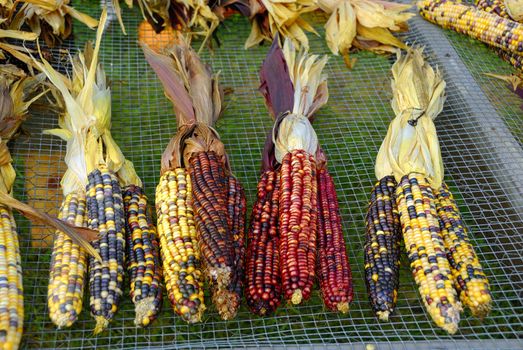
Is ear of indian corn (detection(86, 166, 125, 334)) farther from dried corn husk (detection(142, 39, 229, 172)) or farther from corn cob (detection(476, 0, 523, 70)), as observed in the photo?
corn cob (detection(476, 0, 523, 70))

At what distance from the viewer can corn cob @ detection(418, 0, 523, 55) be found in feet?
16.8

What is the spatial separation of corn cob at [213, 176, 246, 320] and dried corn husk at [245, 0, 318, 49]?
2.28 metres

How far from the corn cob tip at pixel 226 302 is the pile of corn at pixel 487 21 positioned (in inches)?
152

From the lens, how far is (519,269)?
365 centimetres

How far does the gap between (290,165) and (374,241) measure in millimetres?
761

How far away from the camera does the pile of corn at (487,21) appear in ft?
16.9

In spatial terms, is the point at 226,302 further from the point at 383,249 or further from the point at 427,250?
the point at 427,250

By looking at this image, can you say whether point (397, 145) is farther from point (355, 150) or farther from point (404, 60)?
point (404, 60)

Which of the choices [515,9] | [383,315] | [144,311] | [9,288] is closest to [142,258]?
[144,311]

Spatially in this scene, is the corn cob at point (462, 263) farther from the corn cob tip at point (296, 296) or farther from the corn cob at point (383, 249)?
the corn cob tip at point (296, 296)

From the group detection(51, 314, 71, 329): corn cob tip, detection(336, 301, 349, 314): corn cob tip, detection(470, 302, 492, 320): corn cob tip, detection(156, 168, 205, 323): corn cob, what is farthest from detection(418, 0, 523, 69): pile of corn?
detection(51, 314, 71, 329): corn cob tip

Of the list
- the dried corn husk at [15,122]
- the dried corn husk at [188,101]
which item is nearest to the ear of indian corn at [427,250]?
the dried corn husk at [188,101]

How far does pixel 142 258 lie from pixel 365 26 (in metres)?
3.55

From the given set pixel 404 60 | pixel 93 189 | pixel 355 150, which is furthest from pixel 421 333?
pixel 404 60
